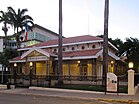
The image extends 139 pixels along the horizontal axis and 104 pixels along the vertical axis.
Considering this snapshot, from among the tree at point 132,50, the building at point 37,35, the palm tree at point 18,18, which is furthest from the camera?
the building at point 37,35

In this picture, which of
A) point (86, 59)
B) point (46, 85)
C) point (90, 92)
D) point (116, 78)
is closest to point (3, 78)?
point (46, 85)

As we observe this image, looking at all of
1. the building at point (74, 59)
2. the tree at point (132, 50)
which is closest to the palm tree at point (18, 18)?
the building at point (74, 59)

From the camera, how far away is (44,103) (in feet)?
50.5

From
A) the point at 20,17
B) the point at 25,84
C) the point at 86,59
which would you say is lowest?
the point at 25,84

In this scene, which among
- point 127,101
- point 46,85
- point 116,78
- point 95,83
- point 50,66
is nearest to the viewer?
point 127,101

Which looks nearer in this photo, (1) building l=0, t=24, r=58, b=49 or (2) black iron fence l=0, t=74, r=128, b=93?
(2) black iron fence l=0, t=74, r=128, b=93

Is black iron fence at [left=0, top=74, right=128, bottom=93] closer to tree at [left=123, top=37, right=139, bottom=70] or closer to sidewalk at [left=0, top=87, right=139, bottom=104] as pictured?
sidewalk at [left=0, top=87, right=139, bottom=104]

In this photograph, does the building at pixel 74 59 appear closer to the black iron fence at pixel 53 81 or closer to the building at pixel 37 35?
the black iron fence at pixel 53 81

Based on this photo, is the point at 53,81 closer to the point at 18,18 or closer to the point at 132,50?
the point at 132,50

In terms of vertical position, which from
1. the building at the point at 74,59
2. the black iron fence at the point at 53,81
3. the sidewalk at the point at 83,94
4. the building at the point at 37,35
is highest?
the building at the point at 37,35

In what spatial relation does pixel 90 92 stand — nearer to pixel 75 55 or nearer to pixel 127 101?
pixel 127 101

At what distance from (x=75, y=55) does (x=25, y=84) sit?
8.53m

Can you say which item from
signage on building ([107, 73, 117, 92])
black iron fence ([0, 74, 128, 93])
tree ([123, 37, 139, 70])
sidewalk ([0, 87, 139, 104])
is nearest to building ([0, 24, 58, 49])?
tree ([123, 37, 139, 70])

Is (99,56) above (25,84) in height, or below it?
above
